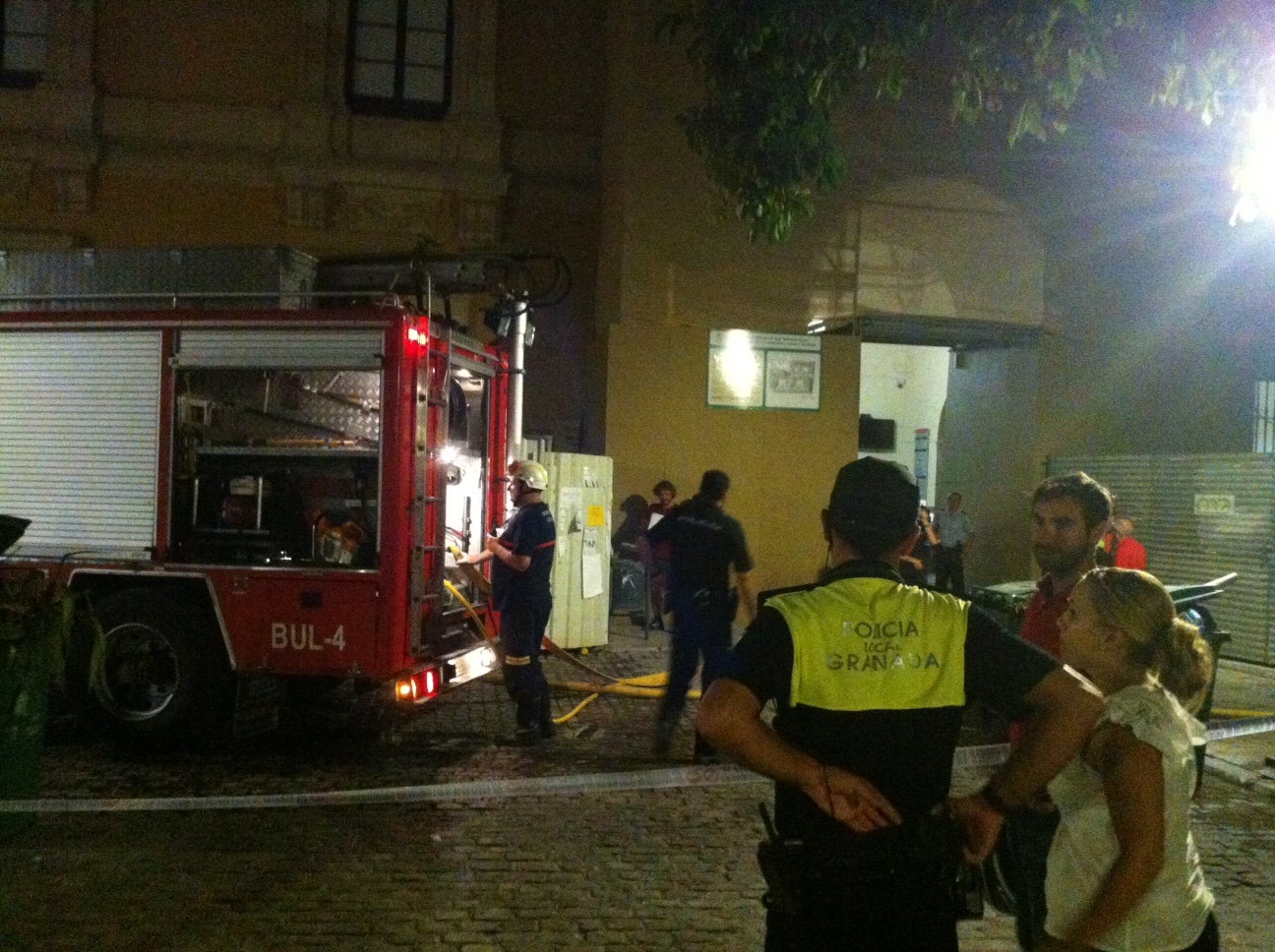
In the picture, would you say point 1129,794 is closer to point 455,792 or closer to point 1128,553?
point 455,792

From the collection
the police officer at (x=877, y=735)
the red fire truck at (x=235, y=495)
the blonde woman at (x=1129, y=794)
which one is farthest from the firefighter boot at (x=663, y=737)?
the police officer at (x=877, y=735)

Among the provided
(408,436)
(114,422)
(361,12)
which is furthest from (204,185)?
(408,436)

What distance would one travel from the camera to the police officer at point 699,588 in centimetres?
676

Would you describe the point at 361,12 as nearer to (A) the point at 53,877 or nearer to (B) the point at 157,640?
(B) the point at 157,640

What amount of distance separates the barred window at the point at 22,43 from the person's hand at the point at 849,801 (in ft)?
50.4

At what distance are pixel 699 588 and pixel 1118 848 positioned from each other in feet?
14.5

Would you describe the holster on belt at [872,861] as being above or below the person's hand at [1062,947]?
above

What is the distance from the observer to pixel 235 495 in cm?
686

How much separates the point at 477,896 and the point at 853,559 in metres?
3.11

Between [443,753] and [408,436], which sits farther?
[443,753]

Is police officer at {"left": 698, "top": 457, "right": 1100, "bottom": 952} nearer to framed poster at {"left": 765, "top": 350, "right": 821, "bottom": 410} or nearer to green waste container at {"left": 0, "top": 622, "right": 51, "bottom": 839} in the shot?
green waste container at {"left": 0, "top": 622, "right": 51, "bottom": 839}

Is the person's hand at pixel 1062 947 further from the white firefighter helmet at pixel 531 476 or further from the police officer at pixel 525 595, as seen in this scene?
the white firefighter helmet at pixel 531 476

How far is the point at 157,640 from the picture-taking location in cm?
688

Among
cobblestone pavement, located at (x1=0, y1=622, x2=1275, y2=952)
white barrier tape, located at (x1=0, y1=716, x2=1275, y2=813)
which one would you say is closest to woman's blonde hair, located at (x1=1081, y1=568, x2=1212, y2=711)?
cobblestone pavement, located at (x1=0, y1=622, x2=1275, y2=952)
